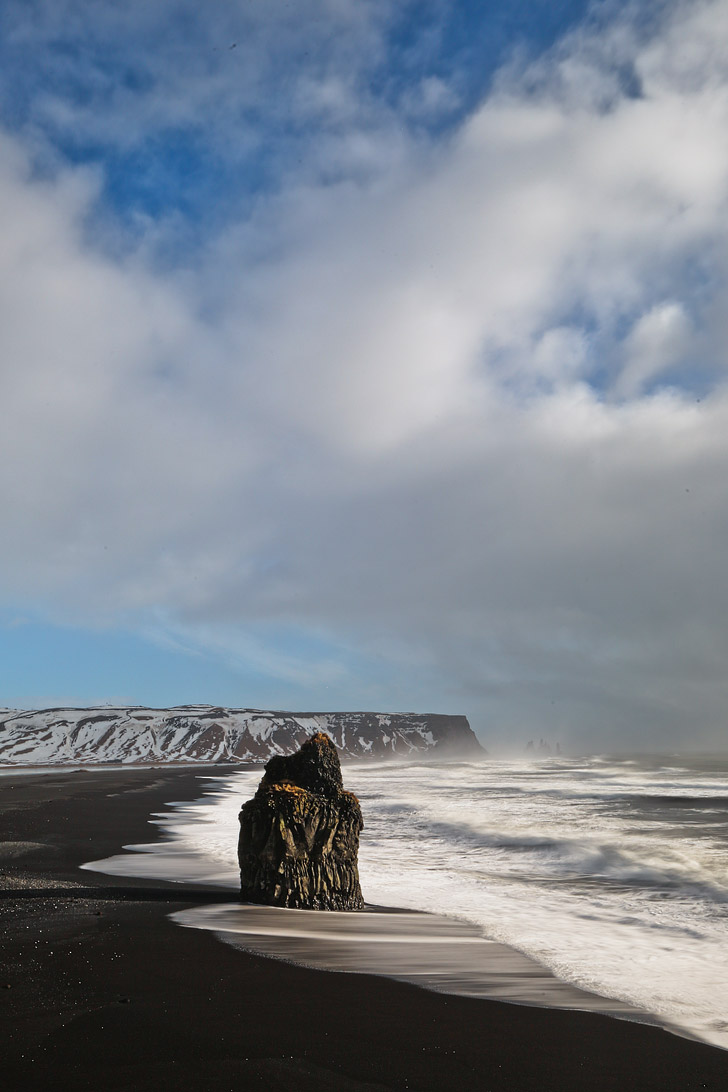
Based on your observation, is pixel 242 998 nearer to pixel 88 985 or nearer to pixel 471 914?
pixel 88 985

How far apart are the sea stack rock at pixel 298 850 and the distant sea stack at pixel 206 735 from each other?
3780 inches

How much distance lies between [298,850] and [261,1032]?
5192 millimetres

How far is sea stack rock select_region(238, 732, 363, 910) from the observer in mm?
9516

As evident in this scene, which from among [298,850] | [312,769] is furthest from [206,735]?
[298,850]

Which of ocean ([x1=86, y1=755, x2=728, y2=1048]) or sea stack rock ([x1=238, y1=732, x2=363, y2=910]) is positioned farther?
sea stack rock ([x1=238, y1=732, x2=363, y2=910])

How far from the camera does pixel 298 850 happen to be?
31.9ft

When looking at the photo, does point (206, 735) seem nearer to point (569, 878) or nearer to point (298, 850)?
point (569, 878)

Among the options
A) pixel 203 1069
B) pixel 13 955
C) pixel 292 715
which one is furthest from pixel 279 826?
pixel 292 715

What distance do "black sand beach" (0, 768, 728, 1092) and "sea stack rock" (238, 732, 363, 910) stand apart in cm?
223

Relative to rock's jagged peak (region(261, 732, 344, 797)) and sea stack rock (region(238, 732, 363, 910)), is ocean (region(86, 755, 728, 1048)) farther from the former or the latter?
rock's jagged peak (region(261, 732, 344, 797))

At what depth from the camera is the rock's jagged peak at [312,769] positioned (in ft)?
38.6

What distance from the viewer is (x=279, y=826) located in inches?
372

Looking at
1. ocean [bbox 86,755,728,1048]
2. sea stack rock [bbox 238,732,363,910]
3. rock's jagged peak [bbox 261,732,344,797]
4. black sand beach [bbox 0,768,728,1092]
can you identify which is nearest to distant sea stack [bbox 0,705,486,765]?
ocean [bbox 86,755,728,1048]

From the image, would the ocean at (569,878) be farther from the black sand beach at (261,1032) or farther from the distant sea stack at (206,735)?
the distant sea stack at (206,735)
